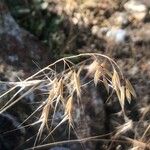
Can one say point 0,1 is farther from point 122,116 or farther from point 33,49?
point 122,116

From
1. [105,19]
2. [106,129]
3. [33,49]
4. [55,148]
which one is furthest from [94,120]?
[105,19]

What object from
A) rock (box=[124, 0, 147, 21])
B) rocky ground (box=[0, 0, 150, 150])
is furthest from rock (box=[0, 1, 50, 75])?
rock (box=[124, 0, 147, 21])

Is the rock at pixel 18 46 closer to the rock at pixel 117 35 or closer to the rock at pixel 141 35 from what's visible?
the rock at pixel 117 35

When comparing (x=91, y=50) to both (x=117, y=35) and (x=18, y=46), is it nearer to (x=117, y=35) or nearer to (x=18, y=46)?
(x=117, y=35)

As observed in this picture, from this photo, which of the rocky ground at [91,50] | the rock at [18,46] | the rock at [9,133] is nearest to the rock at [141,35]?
the rocky ground at [91,50]

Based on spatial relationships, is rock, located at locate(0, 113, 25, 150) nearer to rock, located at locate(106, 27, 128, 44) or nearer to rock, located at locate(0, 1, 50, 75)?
rock, located at locate(0, 1, 50, 75)

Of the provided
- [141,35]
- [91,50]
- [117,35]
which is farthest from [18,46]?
[141,35]

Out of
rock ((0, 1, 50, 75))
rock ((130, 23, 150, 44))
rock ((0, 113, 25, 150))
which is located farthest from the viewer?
rock ((130, 23, 150, 44))
